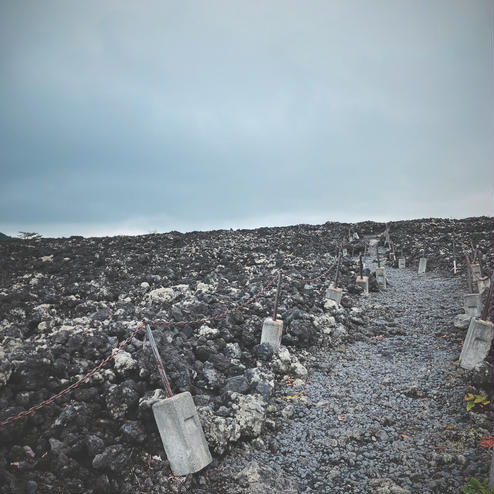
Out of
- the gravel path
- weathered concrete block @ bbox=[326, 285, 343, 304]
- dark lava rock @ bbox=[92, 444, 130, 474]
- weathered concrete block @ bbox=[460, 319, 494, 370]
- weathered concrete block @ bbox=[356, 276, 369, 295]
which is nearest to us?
dark lava rock @ bbox=[92, 444, 130, 474]

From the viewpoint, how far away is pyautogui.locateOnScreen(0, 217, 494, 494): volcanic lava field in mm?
3789

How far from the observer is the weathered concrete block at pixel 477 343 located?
19.8 ft

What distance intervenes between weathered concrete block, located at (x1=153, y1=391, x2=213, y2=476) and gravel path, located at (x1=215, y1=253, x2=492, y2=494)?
396mm

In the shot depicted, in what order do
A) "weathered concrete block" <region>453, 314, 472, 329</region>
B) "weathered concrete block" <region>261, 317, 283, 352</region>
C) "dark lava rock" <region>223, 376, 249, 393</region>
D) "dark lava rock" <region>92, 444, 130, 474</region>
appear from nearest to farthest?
"dark lava rock" <region>92, 444, 130, 474</region>
"dark lava rock" <region>223, 376, 249, 393</region>
"weathered concrete block" <region>261, 317, 283, 352</region>
"weathered concrete block" <region>453, 314, 472, 329</region>

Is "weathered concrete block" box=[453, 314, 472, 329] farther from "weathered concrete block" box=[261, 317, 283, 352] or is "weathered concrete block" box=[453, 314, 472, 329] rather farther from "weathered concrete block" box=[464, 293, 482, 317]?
"weathered concrete block" box=[261, 317, 283, 352]

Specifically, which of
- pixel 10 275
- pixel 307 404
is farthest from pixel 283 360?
pixel 10 275

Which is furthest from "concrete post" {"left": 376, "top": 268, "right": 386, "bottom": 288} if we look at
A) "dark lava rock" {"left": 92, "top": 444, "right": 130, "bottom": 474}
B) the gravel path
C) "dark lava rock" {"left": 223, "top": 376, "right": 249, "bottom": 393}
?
"dark lava rock" {"left": 92, "top": 444, "right": 130, "bottom": 474}

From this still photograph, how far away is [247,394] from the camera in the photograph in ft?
17.3

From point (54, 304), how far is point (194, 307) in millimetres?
4687

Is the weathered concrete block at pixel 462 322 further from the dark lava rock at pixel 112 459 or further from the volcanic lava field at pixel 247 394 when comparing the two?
the dark lava rock at pixel 112 459

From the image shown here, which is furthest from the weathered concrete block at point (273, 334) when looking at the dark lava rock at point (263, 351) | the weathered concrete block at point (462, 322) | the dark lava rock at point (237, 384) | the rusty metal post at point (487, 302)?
the weathered concrete block at point (462, 322)

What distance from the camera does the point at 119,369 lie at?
16.0ft

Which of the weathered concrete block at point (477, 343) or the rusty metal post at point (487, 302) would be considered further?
the weathered concrete block at point (477, 343)

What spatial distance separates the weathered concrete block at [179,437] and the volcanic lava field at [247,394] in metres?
0.17
